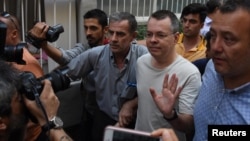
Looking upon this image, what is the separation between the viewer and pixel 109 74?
3117 millimetres

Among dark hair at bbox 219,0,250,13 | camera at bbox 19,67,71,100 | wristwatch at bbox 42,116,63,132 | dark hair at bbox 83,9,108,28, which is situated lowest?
wristwatch at bbox 42,116,63,132

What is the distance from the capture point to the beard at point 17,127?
72.1 inches

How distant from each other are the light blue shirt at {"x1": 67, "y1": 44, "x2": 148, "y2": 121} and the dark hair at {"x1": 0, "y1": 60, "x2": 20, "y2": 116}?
1.19 meters

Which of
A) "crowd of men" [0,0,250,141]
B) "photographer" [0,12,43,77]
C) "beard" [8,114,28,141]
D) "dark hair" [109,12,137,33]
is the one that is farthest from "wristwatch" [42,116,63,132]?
"dark hair" [109,12,137,33]

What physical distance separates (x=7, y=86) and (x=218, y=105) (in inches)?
43.4

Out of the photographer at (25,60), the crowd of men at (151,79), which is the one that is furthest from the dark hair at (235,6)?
the photographer at (25,60)

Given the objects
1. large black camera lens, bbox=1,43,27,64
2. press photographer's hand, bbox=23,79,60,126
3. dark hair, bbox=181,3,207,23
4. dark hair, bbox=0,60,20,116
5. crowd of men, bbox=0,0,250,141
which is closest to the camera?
dark hair, bbox=0,60,20,116

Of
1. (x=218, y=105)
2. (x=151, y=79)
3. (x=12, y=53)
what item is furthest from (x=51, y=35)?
(x=218, y=105)

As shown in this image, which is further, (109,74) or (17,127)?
(109,74)

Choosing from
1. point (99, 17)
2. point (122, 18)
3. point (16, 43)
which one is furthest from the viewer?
point (99, 17)

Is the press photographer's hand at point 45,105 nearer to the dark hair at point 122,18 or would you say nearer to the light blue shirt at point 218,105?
the light blue shirt at point 218,105

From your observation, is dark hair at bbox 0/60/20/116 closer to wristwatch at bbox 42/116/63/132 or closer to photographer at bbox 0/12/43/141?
wristwatch at bbox 42/116/63/132

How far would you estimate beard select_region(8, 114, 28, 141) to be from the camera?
183 centimetres

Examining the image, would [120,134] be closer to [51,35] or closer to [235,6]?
[235,6]
